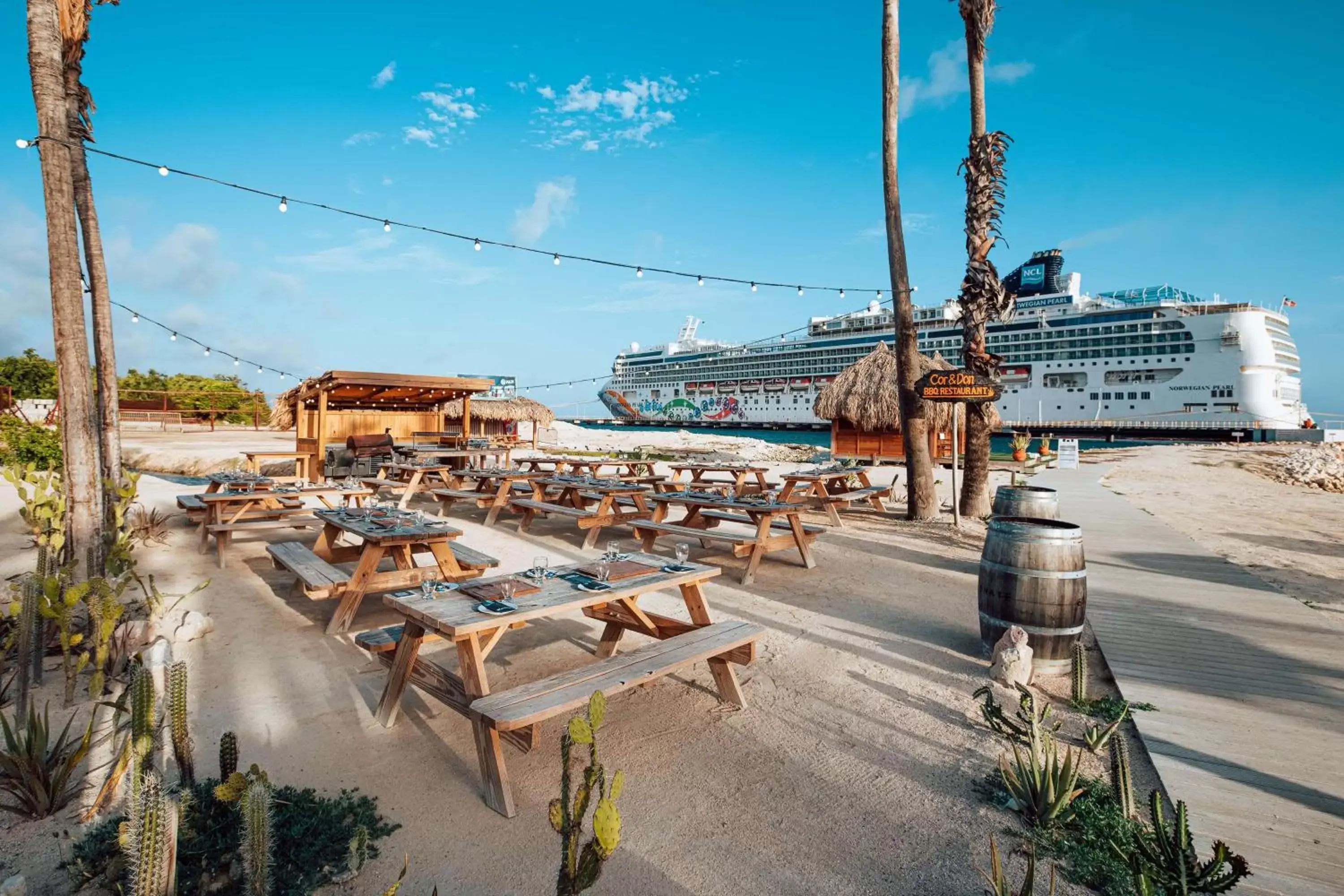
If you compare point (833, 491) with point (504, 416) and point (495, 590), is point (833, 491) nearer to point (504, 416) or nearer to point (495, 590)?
point (495, 590)

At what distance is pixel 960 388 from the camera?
23.5ft

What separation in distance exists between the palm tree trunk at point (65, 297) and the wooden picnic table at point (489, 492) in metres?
3.98

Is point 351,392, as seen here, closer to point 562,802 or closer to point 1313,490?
point 562,802

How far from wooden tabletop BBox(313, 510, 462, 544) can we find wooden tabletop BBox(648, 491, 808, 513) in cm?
249

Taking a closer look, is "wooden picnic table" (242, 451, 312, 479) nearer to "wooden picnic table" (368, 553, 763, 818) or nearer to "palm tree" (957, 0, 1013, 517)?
"wooden picnic table" (368, 553, 763, 818)

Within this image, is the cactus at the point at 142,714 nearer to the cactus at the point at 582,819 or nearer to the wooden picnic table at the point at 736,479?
the cactus at the point at 582,819

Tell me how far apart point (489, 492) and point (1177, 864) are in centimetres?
883

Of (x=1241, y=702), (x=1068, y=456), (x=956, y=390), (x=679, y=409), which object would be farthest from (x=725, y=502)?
(x=679, y=409)

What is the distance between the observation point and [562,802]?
132 cm

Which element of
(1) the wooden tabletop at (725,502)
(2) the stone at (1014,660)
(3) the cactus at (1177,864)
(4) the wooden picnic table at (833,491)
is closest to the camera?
(3) the cactus at (1177,864)

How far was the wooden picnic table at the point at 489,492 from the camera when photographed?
775cm

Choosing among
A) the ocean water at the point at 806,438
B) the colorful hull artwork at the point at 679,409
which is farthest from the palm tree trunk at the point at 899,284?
the colorful hull artwork at the point at 679,409

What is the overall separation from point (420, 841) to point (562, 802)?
3.33 feet

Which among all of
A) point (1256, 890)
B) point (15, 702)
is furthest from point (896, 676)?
point (15, 702)
